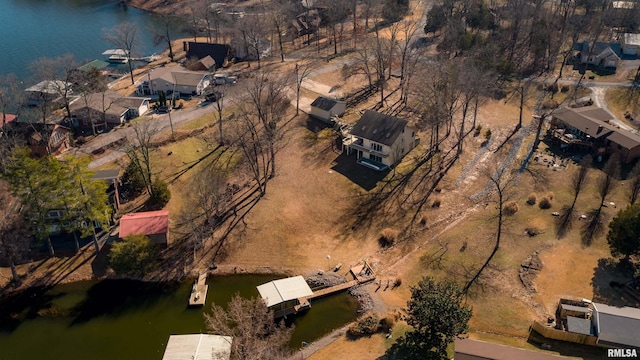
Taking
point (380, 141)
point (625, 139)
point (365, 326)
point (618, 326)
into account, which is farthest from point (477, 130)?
point (365, 326)

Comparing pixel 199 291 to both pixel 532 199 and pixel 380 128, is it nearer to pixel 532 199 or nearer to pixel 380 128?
pixel 380 128

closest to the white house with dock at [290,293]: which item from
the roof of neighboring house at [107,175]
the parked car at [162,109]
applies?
the roof of neighboring house at [107,175]

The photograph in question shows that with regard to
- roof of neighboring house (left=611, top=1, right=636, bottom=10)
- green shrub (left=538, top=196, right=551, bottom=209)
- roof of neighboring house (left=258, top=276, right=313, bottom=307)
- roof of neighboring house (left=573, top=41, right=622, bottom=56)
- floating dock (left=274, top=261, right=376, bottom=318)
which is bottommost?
floating dock (left=274, top=261, right=376, bottom=318)

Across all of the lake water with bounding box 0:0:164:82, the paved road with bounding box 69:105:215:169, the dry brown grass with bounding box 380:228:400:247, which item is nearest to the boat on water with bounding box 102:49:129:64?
the lake water with bounding box 0:0:164:82

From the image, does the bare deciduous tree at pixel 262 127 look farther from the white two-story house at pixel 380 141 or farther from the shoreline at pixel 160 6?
the shoreline at pixel 160 6

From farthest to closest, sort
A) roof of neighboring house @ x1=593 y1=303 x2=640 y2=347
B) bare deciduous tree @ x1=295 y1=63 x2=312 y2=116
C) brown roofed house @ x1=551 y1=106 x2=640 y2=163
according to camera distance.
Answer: bare deciduous tree @ x1=295 y1=63 x2=312 y2=116, brown roofed house @ x1=551 y1=106 x2=640 y2=163, roof of neighboring house @ x1=593 y1=303 x2=640 y2=347

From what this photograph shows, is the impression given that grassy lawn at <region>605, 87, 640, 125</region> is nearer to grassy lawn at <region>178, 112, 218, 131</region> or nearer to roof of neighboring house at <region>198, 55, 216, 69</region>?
grassy lawn at <region>178, 112, 218, 131</region>

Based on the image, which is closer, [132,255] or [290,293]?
[290,293]
